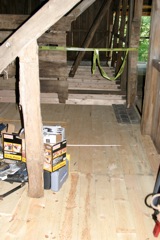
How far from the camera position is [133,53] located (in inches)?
188

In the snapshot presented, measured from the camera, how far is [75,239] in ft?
6.17

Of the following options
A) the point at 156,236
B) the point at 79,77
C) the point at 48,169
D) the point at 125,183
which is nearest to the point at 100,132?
the point at 125,183

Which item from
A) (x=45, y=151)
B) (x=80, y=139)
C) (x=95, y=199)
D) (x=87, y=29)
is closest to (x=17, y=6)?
(x=87, y=29)

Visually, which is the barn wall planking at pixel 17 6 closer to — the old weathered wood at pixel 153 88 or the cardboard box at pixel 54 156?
the old weathered wood at pixel 153 88

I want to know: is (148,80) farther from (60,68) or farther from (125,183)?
(60,68)

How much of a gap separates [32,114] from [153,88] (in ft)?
6.59

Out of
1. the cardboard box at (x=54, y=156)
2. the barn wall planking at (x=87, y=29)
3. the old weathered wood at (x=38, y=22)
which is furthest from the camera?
the barn wall planking at (x=87, y=29)

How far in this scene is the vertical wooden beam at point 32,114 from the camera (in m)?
1.92

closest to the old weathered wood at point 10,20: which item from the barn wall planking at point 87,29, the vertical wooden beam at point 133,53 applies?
the vertical wooden beam at point 133,53

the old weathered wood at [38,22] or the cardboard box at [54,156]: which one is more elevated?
the old weathered wood at [38,22]

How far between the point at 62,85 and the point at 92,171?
8.78 feet

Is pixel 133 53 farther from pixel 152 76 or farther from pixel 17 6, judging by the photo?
pixel 17 6

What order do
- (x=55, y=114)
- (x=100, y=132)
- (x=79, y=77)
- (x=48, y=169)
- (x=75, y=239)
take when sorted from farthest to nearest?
(x=79, y=77)
(x=55, y=114)
(x=100, y=132)
(x=48, y=169)
(x=75, y=239)

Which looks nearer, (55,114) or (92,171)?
(92,171)
